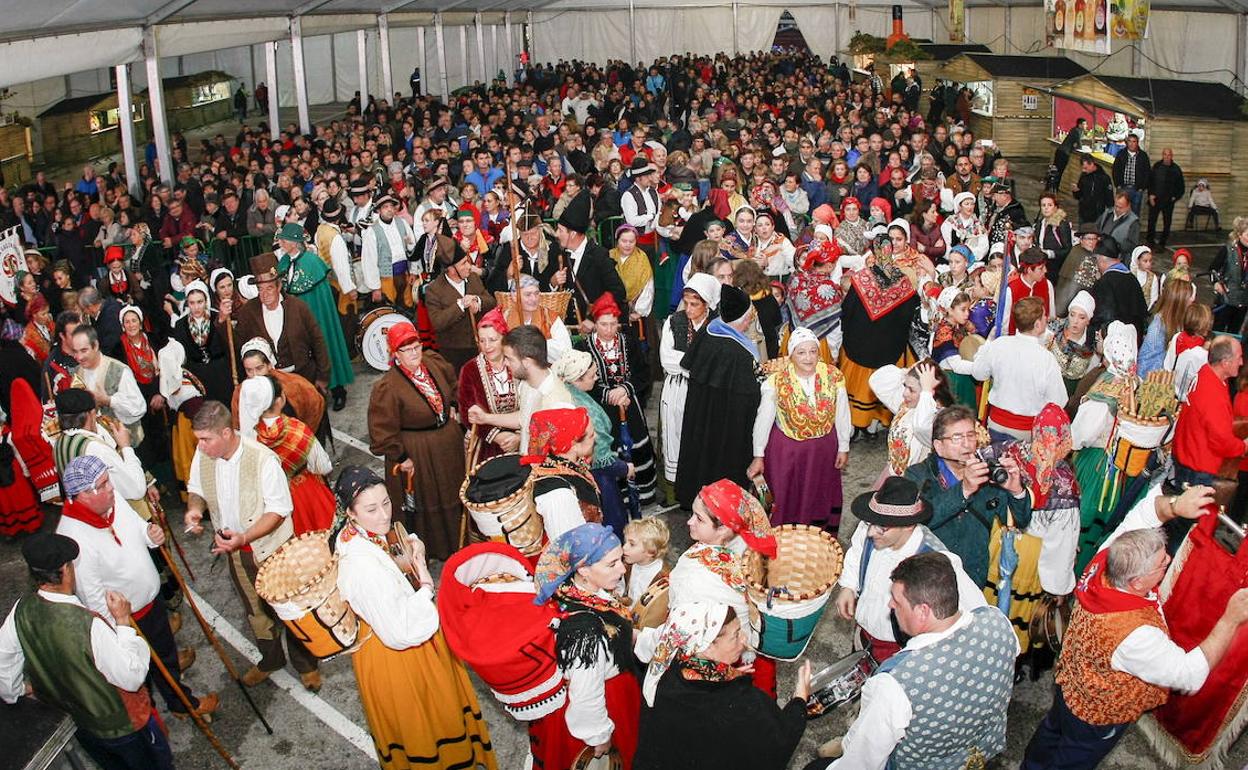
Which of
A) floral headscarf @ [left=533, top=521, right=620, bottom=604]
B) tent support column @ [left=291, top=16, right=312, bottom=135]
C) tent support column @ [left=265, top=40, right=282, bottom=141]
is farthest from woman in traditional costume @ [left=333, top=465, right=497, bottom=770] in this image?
tent support column @ [left=265, top=40, right=282, bottom=141]

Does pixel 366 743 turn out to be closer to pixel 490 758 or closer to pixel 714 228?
pixel 490 758

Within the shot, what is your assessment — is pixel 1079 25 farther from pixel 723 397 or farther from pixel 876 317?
pixel 723 397

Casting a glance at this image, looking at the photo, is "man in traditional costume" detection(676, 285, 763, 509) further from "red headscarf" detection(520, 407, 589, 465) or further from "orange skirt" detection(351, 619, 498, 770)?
"orange skirt" detection(351, 619, 498, 770)

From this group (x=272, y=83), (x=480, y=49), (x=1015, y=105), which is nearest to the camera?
(x=272, y=83)

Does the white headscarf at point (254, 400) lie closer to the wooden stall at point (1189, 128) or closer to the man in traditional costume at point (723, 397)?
the man in traditional costume at point (723, 397)

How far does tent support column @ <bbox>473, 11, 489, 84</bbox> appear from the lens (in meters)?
29.4

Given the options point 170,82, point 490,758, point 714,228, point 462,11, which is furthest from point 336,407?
point 170,82

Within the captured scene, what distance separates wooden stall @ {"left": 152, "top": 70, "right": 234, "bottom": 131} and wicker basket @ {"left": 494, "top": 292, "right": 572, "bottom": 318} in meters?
25.8

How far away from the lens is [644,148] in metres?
14.1

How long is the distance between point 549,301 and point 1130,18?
38.8 feet

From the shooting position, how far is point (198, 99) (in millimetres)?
31938

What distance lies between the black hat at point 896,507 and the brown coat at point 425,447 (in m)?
2.81

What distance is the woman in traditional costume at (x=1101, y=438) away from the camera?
5.38 metres

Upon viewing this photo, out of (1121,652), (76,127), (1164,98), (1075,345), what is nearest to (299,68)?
(76,127)
